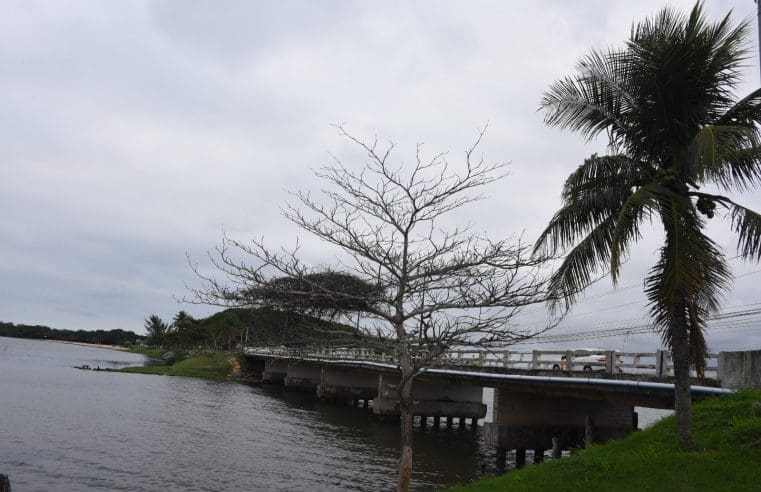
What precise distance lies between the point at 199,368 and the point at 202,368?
46 centimetres

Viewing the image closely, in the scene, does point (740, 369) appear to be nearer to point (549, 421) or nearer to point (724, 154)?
point (724, 154)

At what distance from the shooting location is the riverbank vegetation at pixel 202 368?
85206 millimetres

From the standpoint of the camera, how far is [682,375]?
38.7ft

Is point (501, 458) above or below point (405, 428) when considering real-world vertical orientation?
below

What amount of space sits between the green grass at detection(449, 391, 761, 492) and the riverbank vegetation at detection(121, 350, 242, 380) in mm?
75780

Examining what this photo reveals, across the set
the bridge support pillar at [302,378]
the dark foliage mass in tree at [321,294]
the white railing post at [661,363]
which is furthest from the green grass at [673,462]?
the bridge support pillar at [302,378]

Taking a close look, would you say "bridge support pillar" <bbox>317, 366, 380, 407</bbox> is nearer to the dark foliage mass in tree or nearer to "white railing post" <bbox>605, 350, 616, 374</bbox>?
"white railing post" <bbox>605, 350, 616, 374</bbox>

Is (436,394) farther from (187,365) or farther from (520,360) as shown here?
(187,365)

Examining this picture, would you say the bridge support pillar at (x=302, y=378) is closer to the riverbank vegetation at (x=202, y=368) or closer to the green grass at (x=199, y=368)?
the green grass at (x=199, y=368)

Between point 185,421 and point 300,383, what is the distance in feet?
144

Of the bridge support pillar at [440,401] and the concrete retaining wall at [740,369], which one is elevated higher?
the concrete retaining wall at [740,369]

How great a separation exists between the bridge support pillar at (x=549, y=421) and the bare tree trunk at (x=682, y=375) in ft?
55.8

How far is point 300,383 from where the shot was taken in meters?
81.2

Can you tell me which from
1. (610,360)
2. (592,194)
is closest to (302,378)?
(610,360)
